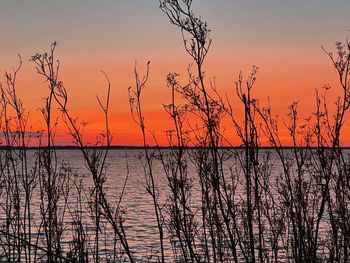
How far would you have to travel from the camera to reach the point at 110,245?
74.1ft

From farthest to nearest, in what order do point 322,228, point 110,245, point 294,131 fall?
point 322,228, point 110,245, point 294,131

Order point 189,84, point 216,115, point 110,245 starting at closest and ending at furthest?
point 189,84
point 216,115
point 110,245

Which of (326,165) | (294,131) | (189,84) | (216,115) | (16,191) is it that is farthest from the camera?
(16,191)

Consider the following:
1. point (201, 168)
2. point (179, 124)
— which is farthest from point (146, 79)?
point (201, 168)

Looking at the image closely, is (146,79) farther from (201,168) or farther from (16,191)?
(16,191)

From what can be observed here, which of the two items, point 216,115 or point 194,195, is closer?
point 216,115

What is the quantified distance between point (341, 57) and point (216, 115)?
134 cm

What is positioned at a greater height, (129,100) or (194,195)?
(129,100)

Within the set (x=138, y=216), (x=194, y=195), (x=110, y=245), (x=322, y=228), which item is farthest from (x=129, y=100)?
(x=194, y=195)

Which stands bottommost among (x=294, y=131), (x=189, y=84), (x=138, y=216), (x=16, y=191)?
(x=138, y=216)

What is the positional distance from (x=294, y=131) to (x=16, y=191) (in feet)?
13.3

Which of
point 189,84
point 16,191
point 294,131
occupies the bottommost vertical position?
point 16,191

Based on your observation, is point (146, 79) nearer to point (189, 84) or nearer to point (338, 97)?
point (189, 84)

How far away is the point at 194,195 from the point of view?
159 feet
